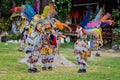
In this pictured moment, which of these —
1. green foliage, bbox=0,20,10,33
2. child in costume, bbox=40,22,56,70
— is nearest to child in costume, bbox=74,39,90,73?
child in costume, bbox=40,22,56,70

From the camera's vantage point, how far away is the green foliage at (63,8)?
3343cm

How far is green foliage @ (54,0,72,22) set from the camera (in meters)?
33.4

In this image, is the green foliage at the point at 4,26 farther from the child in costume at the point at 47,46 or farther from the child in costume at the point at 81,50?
the child in costume at the point at 81,50

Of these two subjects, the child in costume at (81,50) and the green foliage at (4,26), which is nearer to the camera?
the child in costume at (81,50)

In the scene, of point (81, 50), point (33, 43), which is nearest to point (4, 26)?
point (33, 43)

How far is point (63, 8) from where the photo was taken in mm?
34062

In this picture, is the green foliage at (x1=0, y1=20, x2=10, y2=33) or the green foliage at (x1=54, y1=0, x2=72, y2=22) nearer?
the green foliage at (x1=54, y1=0, x2=72, y2=22)

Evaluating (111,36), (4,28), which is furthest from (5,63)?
(4,28)

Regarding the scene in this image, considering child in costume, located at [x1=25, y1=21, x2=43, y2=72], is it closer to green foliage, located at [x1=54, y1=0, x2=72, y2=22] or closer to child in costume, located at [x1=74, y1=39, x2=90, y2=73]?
child in costume, located at [x1=74, y1=39, x2=90, y2=73]

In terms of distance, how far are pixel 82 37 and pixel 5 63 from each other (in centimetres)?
398

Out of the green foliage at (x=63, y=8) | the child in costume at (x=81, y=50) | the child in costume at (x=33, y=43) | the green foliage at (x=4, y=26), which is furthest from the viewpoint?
the green foliage at (x=4, y=26)

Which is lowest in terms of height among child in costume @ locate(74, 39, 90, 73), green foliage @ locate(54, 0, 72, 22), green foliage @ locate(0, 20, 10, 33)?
green foliage @ locate(0, 20, 10, 33)

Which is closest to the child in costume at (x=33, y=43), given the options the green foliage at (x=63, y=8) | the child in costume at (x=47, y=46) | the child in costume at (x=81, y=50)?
the child in costume at (x=47, y=46)

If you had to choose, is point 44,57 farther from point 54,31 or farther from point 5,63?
point 5,63
